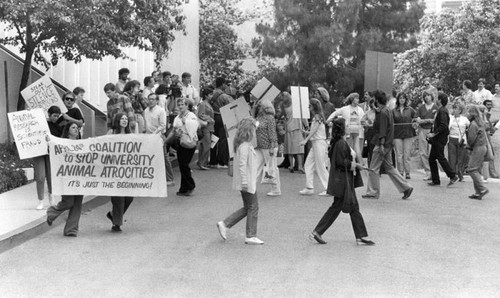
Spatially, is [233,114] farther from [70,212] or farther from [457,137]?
[70,212]

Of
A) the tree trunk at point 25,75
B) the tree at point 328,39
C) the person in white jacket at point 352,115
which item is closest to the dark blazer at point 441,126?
the person in white jacket at point 352,115

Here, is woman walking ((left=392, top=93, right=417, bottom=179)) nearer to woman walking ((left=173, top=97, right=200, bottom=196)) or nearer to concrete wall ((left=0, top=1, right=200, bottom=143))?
woman walking ((left=173, top=97, right=200, bottom=196))

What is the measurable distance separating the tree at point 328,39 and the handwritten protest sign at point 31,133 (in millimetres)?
26012

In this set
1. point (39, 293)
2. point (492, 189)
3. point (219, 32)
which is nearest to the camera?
point (39, 293)

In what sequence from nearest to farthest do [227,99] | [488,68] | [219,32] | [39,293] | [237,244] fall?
[39,293] < [237,244] < [227,99] < [488,68] < [219,32]

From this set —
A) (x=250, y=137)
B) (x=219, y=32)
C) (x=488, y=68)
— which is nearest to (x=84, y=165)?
(x=250, y=137)

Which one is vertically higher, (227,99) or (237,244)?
(227,99)

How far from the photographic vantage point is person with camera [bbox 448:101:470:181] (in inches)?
720

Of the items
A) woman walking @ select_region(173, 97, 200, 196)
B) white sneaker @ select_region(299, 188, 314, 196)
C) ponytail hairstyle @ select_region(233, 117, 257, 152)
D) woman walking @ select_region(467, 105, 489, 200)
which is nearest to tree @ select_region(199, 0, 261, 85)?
white sneaker @ select_region(299, 188, 314, 196)

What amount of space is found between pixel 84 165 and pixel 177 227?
148 centimetres

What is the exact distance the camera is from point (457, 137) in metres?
18.4

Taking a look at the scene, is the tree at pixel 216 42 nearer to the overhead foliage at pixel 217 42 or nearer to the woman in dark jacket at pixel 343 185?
the overhead foliage at pixel 217 42

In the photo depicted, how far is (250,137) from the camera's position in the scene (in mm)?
11352

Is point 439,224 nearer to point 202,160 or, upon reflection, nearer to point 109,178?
point 109,178
